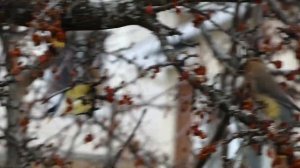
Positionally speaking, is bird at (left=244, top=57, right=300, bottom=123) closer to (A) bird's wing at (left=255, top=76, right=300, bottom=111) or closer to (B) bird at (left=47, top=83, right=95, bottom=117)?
(A) bird's wing at (left=255, top=76, right=300, bottom=111)

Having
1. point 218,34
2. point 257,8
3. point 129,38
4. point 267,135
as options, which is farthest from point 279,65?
point 129,38

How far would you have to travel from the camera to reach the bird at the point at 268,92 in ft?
16.0

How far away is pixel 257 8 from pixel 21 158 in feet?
9.36

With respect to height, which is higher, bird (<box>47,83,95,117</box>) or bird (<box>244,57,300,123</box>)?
bird (<box>47,83,95,117</box>)

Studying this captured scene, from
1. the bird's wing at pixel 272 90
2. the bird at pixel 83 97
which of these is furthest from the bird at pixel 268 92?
the bird at pixel 83 97

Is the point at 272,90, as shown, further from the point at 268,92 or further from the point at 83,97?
the point at 83,97

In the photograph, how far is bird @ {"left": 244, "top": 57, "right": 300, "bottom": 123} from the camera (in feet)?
16.0

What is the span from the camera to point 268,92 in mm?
5160

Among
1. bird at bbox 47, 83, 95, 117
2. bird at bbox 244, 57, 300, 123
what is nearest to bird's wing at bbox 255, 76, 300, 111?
bird at bbox 244, 57, 300, 123

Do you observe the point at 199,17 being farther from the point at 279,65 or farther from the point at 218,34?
the point at 218,34

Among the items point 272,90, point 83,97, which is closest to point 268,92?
point 272,90

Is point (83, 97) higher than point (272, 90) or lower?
higher

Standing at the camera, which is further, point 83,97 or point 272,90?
point 272,90

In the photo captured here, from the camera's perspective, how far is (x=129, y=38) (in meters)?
13.6
